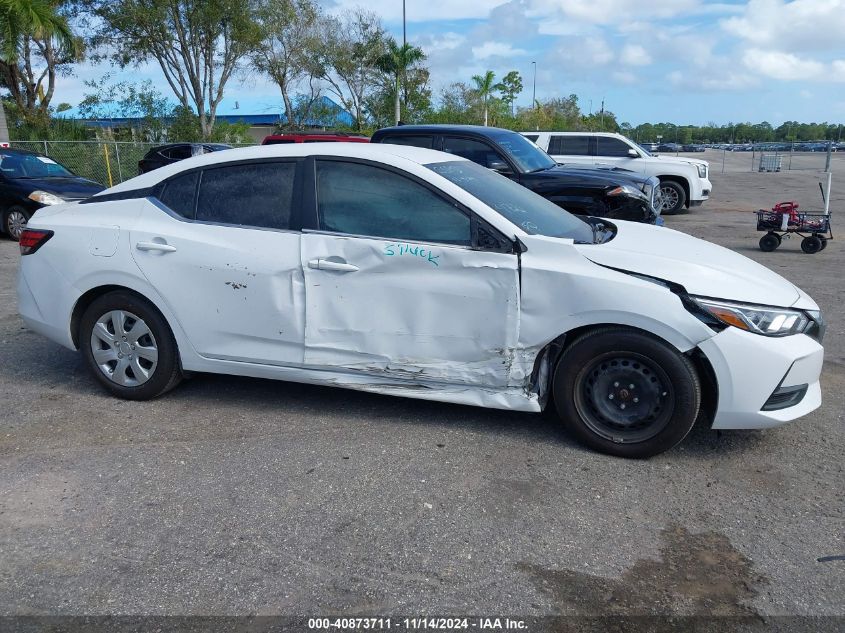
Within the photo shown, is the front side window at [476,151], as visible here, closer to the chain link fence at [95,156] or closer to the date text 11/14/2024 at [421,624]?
the date text 11/14/2024 at [421,624]

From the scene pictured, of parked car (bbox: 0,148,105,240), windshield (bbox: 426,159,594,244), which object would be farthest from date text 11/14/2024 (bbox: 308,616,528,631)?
parked car (bbox: 0,148,105,240)

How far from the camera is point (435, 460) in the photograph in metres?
4.17

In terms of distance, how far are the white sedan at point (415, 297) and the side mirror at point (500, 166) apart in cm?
476

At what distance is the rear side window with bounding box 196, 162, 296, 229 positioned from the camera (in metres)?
4.68

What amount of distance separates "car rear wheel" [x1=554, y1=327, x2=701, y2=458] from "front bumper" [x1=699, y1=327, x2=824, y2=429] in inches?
5.6

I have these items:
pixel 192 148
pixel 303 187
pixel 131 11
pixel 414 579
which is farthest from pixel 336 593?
pixel 131 11

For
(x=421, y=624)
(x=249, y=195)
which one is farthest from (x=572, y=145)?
(x=421, y=624)

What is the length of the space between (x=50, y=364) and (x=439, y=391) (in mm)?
3268

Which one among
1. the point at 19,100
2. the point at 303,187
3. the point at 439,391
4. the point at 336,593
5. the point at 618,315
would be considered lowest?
the point at 336,593

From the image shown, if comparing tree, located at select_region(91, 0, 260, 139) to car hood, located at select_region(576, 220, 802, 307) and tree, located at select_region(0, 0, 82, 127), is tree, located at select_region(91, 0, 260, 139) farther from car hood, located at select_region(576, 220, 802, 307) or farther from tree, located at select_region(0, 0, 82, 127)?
car hood, located at select_region(576, 220, 802, 307)

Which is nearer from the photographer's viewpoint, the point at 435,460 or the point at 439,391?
the point at 435,460

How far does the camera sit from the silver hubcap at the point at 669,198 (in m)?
17.3

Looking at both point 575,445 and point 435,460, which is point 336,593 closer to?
point 435,460

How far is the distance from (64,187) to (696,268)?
1129 centimetres
